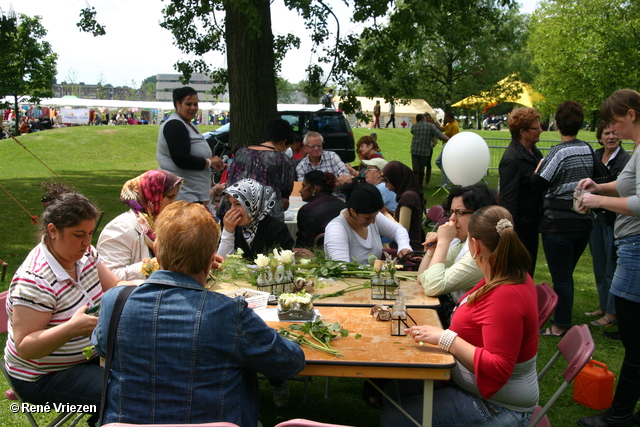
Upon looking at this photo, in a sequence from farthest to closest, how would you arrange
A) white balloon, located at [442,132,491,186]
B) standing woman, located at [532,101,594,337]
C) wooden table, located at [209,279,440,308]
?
1. white balloon, located at [442,132,491,186]
2. standing woman, located at [532,101,594,337]
3. wooden table, located at [209,279,440,308]

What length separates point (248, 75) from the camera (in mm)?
7906

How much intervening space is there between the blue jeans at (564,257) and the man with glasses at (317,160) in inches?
133

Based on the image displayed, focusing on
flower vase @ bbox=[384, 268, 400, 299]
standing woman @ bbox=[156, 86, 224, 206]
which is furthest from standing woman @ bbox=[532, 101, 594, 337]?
standing woman @ bbox=[156, 86, 224, 206]

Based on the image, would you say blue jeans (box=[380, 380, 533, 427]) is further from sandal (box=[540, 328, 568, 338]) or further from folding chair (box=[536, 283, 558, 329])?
sandal (box=[540, 328, 568, 338])

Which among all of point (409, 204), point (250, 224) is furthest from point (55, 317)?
point (409, 204)

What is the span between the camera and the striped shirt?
2512 millimetres

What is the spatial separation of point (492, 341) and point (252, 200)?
2.24 metres

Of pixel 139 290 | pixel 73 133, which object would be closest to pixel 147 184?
pixel 139 290

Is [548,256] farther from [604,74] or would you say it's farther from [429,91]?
[429,91]

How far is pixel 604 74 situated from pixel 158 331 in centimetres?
2098

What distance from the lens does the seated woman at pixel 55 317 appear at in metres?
2.47

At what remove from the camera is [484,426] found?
97.7 inches

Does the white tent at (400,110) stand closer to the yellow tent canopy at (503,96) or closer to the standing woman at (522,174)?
the yellow tent canopy at (503,96)

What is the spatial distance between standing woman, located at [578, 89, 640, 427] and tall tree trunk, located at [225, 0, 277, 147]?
5290mm
